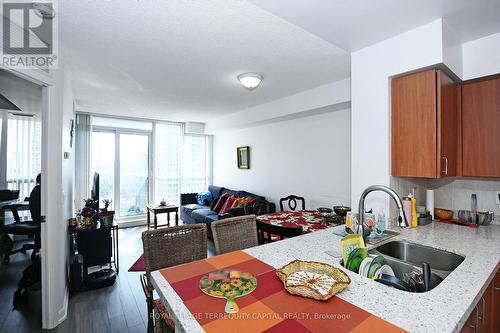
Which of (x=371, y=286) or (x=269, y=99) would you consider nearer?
(x=371, y=286)

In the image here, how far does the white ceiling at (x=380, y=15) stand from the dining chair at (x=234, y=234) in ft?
4.87

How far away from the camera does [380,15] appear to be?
1694mm

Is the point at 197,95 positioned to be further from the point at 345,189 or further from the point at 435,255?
the point at 435,255

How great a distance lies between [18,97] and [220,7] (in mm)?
3789

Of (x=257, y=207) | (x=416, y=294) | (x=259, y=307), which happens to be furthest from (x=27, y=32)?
(x=257, y=207)

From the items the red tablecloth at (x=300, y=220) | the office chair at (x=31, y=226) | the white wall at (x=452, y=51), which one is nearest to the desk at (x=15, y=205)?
the office chair at (x=31, y=226)

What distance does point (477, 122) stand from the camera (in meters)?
2.04

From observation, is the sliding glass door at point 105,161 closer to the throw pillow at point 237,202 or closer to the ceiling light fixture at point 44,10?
the throw pillow at point 237,202

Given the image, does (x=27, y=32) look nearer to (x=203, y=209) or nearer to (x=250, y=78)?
(x=250, y=78)

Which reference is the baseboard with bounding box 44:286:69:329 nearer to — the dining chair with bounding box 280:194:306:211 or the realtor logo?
the realtor logo

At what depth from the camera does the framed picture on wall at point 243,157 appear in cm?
541

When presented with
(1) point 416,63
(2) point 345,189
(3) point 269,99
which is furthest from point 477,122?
(3) point 269,99


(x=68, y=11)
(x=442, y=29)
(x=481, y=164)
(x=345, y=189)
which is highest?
Answer: (x=68, y=11)

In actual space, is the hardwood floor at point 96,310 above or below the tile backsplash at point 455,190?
below
